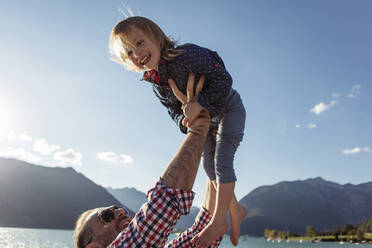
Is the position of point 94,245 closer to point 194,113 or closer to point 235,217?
point 194,113

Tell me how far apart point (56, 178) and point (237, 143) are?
189 m

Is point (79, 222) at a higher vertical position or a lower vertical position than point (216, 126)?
lower

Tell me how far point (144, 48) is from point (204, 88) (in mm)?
589

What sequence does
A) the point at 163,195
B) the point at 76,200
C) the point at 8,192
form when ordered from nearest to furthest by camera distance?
1. the point at 163,195
2. the point at 8,192
3. the point at 76,200

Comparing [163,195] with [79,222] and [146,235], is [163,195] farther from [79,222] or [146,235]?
[79,222]

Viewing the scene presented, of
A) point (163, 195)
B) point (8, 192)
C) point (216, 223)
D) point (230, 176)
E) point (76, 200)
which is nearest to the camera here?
point (163, 195)

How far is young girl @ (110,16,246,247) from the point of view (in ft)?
7.13

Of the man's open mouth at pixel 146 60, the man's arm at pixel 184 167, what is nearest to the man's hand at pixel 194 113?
the man's arm at pixel 184 167

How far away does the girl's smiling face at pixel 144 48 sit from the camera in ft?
7.89

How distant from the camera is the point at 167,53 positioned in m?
2.35

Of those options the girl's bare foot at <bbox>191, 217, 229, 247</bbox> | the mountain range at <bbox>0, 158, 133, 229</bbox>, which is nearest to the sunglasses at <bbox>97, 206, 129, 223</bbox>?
the girl's bare foot at <bbox>191, 217, 229, 247</bbox>

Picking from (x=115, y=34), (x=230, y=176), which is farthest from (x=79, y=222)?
(x=115, y=34)

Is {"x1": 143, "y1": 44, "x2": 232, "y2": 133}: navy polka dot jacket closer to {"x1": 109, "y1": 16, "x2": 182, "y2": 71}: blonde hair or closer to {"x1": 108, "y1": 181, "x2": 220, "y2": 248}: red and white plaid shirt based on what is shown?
{"x1": 109, "y1": 16, "x2": 182, "y2": 71}: blonde hair

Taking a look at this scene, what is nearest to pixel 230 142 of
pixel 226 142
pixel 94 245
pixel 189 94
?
pixel 226 142
